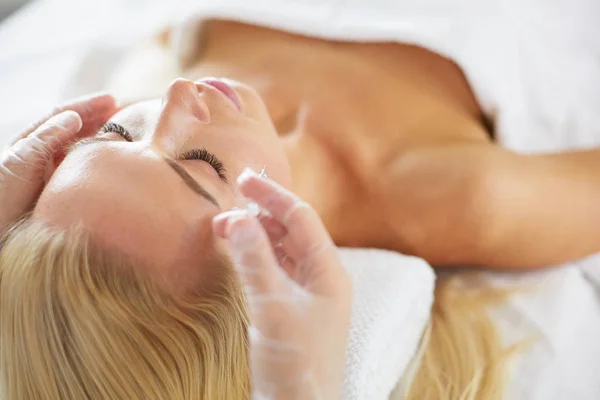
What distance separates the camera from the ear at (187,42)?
129cm

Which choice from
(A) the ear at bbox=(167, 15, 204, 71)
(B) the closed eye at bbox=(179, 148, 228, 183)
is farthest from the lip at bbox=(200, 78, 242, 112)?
(A) the ear at bbox=(167, 15, 204, 71)

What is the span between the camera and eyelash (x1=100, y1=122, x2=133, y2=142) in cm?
81

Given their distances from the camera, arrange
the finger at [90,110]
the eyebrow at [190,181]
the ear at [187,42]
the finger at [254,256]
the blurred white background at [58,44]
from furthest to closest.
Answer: the blurred white background at [58,44] → the ear at [187,42] → the finger at [90,110] → the eyebrow at [190,181] → the finger at [254,256]

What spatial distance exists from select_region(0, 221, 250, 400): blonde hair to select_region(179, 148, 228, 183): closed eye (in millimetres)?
171

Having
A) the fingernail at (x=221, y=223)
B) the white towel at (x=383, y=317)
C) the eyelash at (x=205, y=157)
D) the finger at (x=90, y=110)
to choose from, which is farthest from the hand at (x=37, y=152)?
the white towel at (x=383, y=317)

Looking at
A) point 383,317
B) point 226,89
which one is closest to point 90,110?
point 226,89

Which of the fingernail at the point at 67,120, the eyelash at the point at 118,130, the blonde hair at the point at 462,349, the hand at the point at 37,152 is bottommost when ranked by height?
the blonde hair at the point at 462,349

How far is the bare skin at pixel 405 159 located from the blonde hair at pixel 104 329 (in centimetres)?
39

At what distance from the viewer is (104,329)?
669 millimetres

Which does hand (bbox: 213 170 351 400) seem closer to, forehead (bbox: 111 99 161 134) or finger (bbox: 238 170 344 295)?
finger (bbox: 238 170 344 295)

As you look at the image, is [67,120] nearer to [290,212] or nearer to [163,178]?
[163,178]

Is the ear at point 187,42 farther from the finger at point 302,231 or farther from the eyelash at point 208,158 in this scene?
the finger at point 302,231

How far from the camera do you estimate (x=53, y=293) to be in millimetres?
679

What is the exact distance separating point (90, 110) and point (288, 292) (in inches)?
20.0
